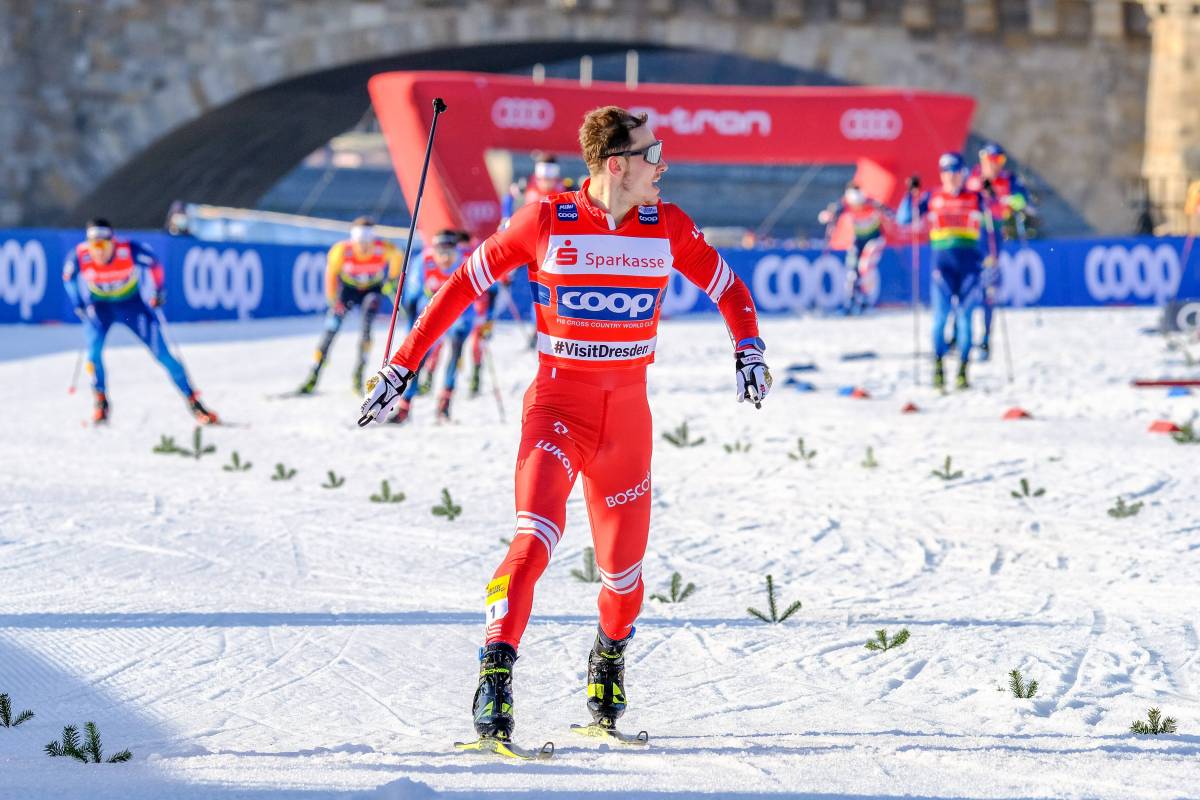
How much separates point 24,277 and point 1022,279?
14.9m

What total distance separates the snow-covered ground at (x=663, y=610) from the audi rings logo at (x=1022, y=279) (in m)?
12.6

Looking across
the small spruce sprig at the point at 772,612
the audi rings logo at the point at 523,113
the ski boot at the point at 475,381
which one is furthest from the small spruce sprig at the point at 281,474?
the audi rings logo at the point at 523,113

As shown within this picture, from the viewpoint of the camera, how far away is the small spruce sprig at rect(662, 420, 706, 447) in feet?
39.3

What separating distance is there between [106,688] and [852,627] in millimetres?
2791

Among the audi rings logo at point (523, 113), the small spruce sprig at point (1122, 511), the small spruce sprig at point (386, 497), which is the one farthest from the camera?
the audi rings logo at point (523, 113)

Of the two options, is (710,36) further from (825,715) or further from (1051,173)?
(825,715)

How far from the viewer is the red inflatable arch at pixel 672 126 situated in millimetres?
25953

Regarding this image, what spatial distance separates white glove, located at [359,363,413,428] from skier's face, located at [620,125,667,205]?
2.84ft

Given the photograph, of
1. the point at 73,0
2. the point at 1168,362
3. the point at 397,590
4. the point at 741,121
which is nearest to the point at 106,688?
the point at 397,590

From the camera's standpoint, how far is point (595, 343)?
5.11 metres

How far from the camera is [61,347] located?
68.1 ft

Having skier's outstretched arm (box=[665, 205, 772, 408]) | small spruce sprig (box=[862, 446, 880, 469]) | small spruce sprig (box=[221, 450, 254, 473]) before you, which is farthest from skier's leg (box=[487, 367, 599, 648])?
small spruce sprig (box=[221, 450, 254, 473])

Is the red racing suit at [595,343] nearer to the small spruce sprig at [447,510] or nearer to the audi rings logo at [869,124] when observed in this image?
the small spruce sprig at [447,510]

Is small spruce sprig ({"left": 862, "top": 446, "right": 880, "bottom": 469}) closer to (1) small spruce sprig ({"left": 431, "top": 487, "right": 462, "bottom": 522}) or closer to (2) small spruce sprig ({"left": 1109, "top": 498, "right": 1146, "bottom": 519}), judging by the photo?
(2) small spruce sprig ({"left": 1109, "top": 498, "right": 1146, "bottom": 519})
